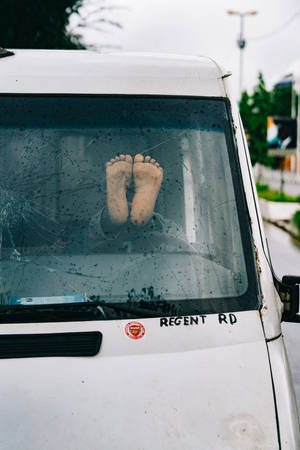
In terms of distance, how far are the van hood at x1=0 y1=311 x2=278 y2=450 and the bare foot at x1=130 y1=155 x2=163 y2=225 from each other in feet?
1.47

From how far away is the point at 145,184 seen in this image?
8.77ft

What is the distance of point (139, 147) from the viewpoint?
8.86 ft

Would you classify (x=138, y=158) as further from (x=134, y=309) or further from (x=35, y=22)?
(x=35, y=22)

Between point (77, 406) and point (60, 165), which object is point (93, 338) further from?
point (60, 165)

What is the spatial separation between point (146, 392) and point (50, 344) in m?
0.34

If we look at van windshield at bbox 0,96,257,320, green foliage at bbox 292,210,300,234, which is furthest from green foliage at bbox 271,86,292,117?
van windshield at bbox 0,96,257,320

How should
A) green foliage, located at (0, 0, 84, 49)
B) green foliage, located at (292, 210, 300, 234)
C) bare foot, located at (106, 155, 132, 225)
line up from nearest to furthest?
bare foot, located at (106, 155, 132, 225) < green foliage, located at (0, 0, 84, 49) < green foliage, located at (292, 210, 300, 234)

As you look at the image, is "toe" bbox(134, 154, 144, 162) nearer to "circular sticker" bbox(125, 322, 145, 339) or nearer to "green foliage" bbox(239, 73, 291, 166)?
"circular sticker" bbox(125, 322, 145, 339)

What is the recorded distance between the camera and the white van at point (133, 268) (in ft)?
7.14

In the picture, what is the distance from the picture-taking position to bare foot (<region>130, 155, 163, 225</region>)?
2.63 metres

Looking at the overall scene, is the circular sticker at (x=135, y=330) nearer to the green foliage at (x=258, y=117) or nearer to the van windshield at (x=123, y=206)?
the van windshield at (x=123, y=206)

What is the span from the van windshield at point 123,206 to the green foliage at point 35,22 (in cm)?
879

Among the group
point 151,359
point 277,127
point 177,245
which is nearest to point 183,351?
point 151,359

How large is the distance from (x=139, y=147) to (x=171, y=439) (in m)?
1.08
